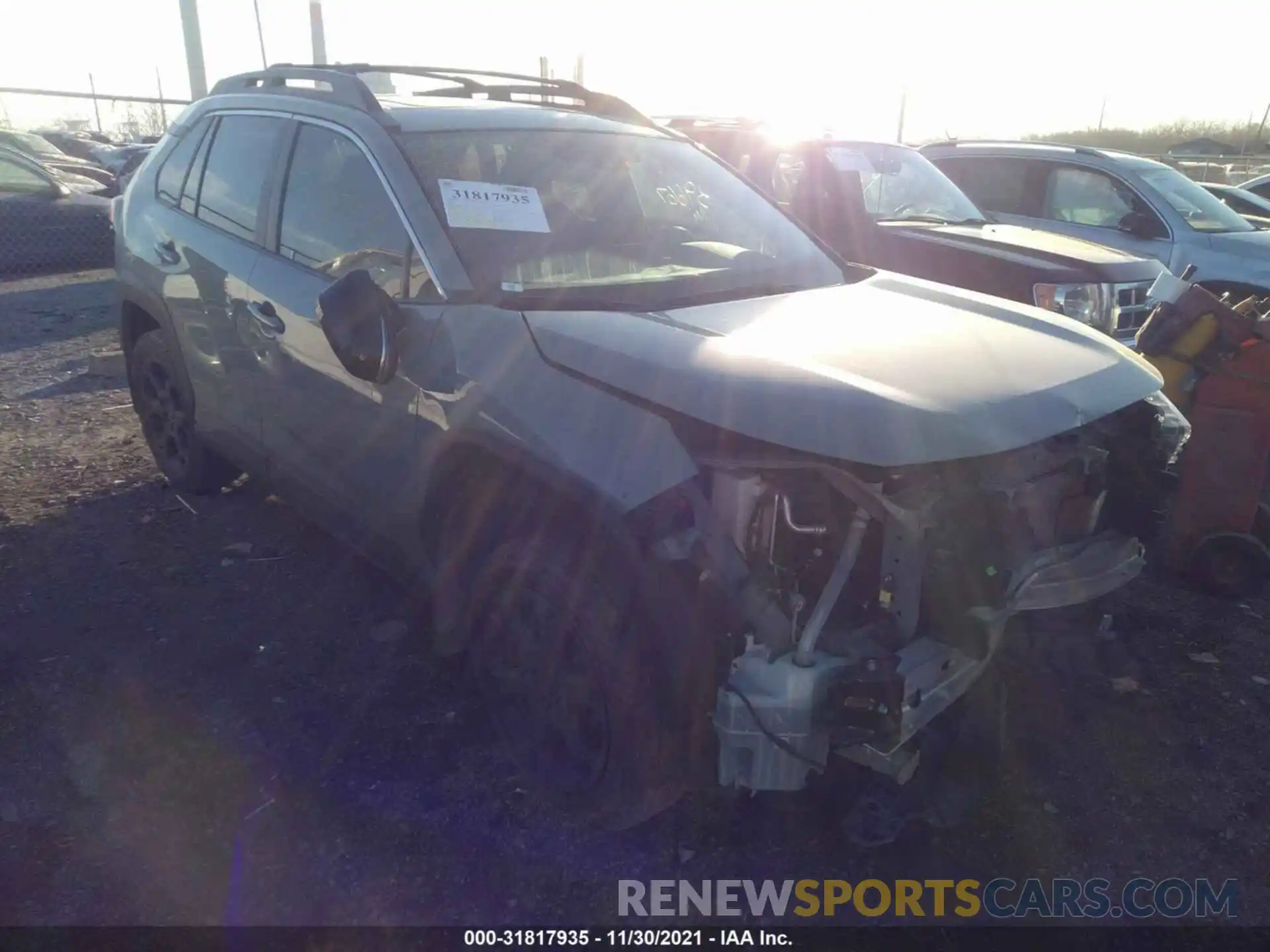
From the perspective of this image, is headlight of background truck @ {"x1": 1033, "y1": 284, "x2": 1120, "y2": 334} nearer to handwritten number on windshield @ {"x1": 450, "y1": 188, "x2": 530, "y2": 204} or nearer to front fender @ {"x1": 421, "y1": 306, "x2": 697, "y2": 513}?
handwritten number on windshield @ {"x1": 450, "y1": 188, "x2": 530, "y2": 204}

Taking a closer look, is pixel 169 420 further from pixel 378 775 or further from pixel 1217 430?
pixel 1217 430

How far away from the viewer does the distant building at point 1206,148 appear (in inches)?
1366

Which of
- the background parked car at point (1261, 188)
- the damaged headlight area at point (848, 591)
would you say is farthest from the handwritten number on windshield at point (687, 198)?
the background parked car at point (1261, 188)

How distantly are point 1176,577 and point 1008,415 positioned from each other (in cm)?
252

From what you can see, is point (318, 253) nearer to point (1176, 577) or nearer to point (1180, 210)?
point (1176, 577)

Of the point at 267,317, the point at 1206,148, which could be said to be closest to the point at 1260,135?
the point at 1206,148

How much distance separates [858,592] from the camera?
256 centimetres

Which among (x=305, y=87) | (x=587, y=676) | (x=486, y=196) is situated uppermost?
(x=305, y=87)

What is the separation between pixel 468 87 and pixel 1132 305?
166 inches

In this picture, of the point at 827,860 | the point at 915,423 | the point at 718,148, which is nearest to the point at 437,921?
the point at 827,860

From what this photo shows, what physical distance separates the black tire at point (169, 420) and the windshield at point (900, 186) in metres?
4.35

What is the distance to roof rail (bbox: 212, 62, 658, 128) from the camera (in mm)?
3820

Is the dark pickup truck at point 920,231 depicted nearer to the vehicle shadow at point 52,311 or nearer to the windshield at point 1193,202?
the windshield at point 1193,202

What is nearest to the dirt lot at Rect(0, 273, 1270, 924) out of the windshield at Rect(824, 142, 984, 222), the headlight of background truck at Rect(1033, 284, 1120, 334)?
the headlight of background truck at Rect(1033, 284, 1120, 334)
